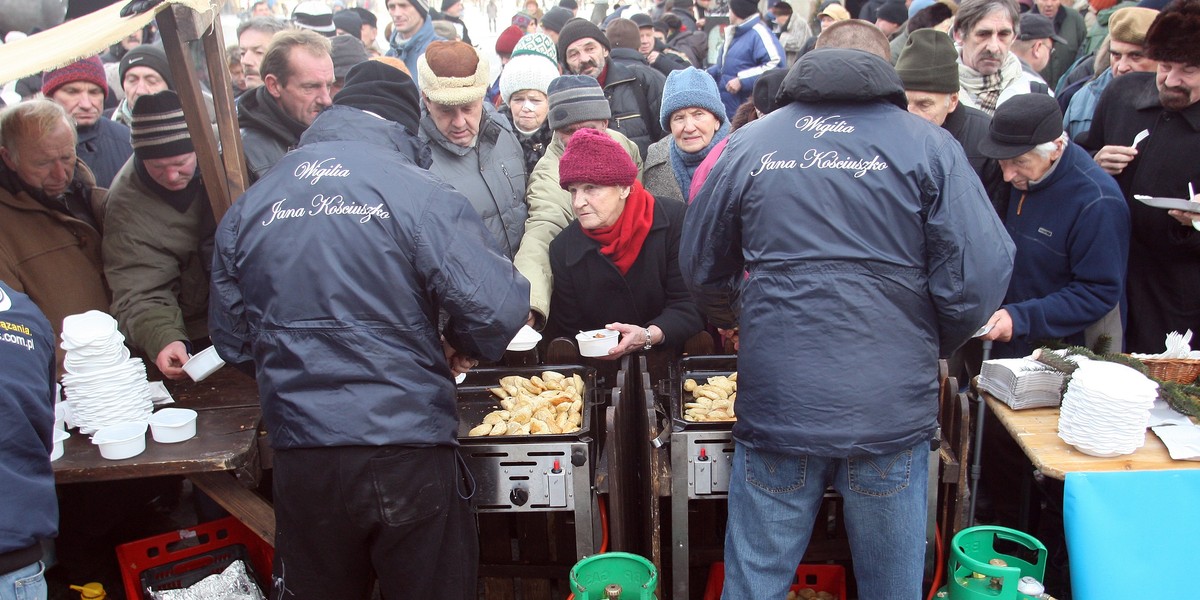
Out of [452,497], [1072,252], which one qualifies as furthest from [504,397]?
[1072,252]

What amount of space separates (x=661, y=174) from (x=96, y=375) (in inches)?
103

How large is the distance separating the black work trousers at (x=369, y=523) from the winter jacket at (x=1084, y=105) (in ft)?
12.6

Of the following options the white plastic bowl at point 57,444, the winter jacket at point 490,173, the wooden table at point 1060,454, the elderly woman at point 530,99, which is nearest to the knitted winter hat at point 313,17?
the elderly woman at point 530,99

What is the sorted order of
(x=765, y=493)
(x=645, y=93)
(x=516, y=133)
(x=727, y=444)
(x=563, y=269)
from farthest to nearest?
(x=645, y=93) → (x=516, y=133) → (x=563, y=269) → (x=727, y=444) → (x=765, y=493)

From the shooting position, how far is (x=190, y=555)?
10.8ft

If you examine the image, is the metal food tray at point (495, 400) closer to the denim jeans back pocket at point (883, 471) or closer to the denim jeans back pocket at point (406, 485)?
the denim jeans back pocket at point (406, 485)

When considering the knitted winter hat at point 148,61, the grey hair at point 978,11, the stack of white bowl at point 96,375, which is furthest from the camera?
the knitted winter hat at point 148,61

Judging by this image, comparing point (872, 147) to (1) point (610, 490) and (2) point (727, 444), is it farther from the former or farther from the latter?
(1) point (610, 490)

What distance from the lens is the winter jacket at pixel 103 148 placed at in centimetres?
488

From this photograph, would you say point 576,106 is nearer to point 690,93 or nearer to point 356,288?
point 690,93

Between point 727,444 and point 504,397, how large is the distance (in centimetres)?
91

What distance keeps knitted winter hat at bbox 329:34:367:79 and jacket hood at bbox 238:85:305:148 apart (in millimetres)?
1960

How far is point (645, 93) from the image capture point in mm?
5652

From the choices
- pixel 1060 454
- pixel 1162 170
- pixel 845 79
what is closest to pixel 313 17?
pixel 845 79
